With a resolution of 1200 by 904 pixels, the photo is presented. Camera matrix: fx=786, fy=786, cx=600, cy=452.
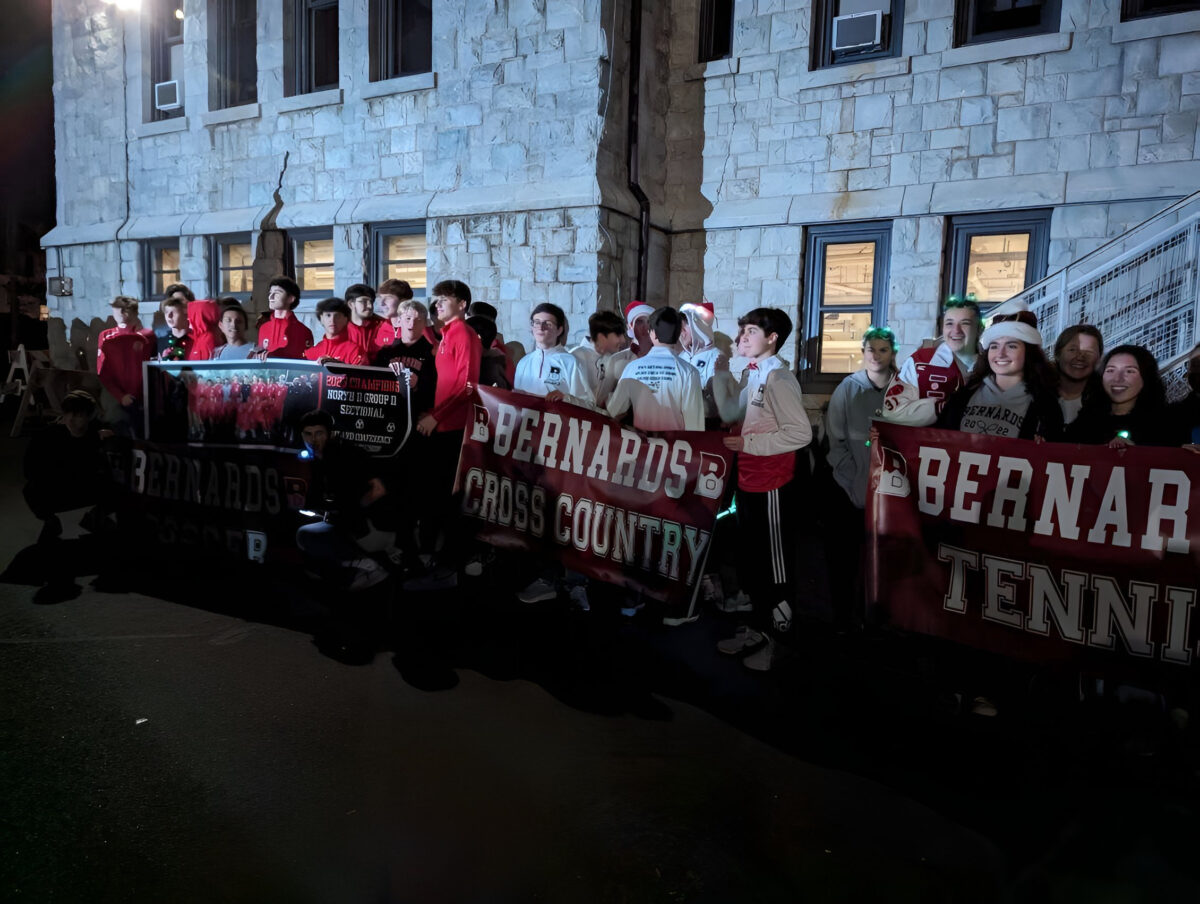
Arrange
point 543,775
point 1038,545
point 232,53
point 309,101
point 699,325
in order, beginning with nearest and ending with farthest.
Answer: point 543,775 < point 1038,545 < point 699,325 < point 309,101 < point 232,53

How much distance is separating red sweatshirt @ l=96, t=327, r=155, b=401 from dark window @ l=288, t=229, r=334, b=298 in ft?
15.6

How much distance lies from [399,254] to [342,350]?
16.5ft

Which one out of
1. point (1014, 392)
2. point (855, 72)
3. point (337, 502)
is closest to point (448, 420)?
point (337, 502)

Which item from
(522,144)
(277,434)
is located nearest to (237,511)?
(277,434)

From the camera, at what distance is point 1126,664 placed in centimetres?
357

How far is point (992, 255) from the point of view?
9.33 meters

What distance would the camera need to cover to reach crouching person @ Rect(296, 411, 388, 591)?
5.56 m

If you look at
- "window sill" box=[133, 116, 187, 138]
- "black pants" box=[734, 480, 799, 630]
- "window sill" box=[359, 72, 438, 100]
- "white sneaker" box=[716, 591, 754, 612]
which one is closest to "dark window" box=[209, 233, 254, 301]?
"window sill" box=[133, 116, 187, 138]

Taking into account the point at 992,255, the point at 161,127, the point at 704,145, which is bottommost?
the point at 992,255

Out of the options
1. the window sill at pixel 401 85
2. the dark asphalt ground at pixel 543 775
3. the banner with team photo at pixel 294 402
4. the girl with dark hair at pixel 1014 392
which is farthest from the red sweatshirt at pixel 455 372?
the window sill at pixel 401 85

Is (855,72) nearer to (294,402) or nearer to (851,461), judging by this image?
(851,461)

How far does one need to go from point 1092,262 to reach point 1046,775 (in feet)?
21.4

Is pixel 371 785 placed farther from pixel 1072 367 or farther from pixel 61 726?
pixel 1072 367

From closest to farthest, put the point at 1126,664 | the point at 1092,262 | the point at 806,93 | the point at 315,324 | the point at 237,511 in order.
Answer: the point at 1126,664, the point at 237,511, the point at 1092,262, the point at 806,93, the point at 315,324
